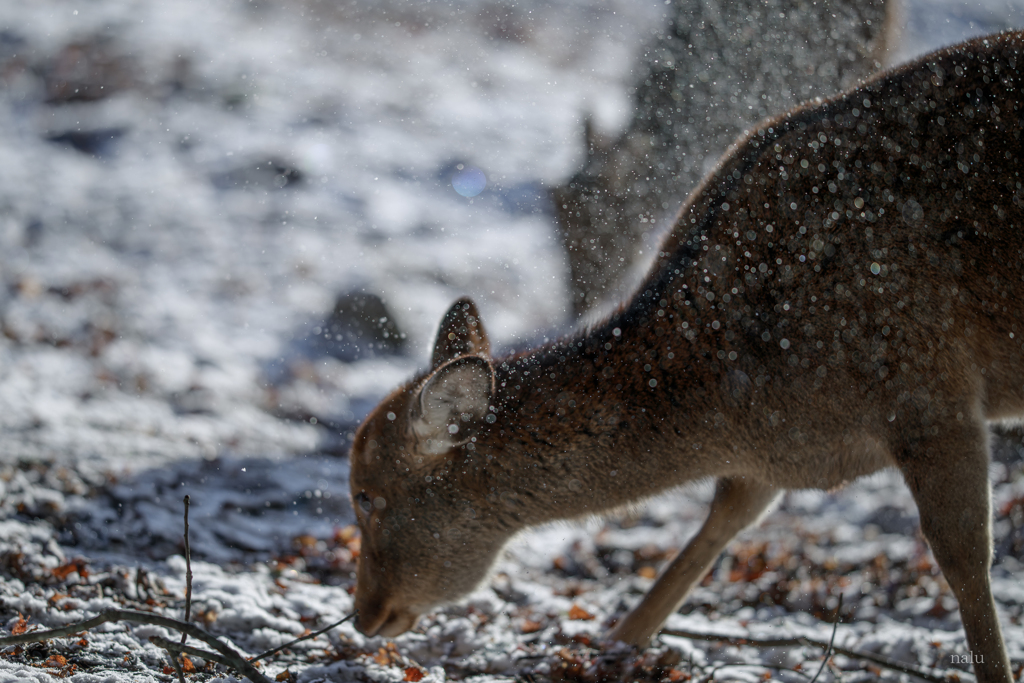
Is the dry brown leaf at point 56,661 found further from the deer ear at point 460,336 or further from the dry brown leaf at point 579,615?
the dry brown leaf at point 579,615

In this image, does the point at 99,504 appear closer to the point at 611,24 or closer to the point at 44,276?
the point at 44,276

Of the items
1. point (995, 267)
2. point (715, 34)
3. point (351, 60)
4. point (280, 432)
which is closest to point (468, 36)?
point (351, 60)

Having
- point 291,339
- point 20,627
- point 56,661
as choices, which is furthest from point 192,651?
point 291,339

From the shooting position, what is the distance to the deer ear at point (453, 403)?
120 inches

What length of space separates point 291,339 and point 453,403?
16.7 ft

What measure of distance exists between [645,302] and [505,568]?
225cm

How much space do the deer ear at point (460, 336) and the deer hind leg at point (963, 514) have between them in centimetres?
188

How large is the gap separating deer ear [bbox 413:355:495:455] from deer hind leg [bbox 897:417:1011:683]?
1672mm

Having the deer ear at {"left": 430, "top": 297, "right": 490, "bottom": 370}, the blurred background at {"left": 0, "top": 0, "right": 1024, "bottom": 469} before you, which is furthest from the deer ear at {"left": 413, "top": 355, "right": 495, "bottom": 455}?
the blurred background at {"left": 0, "top": 0, "right": 1024, "bottom": 469}

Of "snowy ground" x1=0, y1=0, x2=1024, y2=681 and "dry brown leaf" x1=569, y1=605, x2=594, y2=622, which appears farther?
"dry brown leaf" x1=569, y1=605, x2=594, y2=622

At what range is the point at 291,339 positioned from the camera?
7.90 metres

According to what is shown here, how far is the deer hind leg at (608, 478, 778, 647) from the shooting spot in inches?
158

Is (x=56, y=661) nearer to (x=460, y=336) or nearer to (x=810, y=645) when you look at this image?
(x=460, y=336)

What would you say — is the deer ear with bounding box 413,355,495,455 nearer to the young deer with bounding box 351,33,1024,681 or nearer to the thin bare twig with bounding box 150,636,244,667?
the young deer with bounding box 351,33,1024,681
